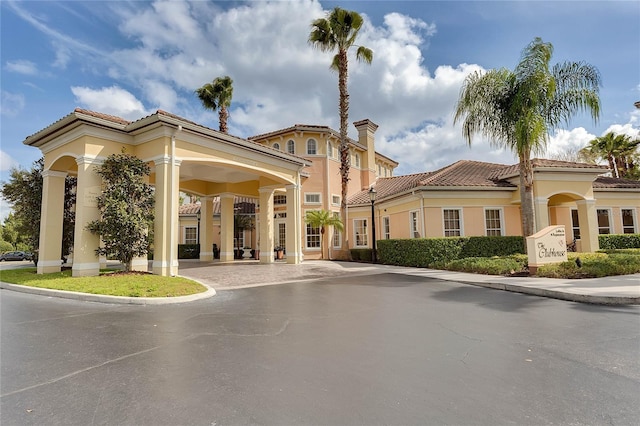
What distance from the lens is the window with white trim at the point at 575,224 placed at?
20812 mm

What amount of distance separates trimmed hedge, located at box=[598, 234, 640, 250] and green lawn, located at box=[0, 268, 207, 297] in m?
22.0

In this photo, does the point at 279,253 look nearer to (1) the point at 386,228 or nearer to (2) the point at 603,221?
(1) the point at 386,228

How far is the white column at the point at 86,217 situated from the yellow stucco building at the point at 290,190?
0.03 m

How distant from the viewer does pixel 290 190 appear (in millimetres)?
19266

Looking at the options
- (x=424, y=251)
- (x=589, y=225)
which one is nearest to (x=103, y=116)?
(x=424, y=251)

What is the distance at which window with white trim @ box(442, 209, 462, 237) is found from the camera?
18.1m

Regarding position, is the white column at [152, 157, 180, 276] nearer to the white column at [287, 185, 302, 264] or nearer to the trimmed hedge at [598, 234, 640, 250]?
the white column at [287, 185, 302, 264]

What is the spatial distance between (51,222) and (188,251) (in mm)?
14959

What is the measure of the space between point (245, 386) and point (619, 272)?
13938 millimetres

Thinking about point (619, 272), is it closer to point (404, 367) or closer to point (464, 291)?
point (464, 291)

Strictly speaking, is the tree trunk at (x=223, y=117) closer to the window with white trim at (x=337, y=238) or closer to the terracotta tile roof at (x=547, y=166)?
the window with white trim at (x=337, y=238)

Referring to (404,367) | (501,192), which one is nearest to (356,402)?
(404,367)

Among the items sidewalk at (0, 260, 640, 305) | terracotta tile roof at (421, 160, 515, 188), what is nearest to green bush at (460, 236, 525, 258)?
terracotta tile roof at (421, 160, 515, 188)

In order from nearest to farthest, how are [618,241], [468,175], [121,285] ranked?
[121,285]
[618,241]
[468,175]
